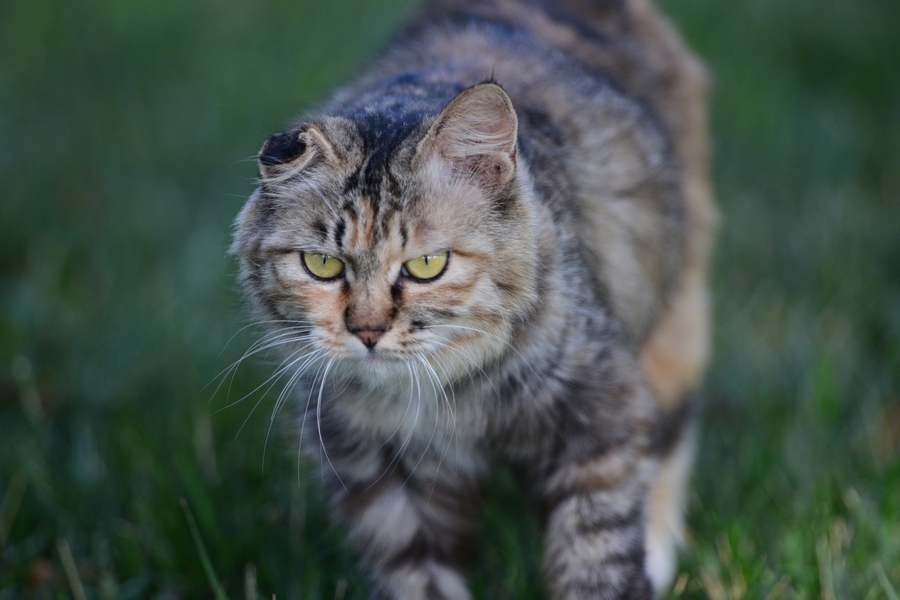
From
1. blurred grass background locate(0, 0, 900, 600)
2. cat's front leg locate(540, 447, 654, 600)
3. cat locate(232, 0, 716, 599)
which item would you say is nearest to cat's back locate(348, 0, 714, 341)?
cat locate(232, 0, 716, 599)

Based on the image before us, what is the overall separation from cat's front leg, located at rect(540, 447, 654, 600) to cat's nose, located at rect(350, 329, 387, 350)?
567mm

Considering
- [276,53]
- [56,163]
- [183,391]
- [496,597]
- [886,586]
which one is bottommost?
[496,597]

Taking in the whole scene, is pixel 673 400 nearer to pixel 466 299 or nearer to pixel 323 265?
pixel 466 299

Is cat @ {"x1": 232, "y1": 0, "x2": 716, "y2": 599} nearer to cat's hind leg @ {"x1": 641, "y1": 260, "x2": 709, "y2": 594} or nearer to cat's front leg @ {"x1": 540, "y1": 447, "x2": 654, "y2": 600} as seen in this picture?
cat's front leg @ {"x1": 540, "y1": 447, "x2": 654, "y2": 600}

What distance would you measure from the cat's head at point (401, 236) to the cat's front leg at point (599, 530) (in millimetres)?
370

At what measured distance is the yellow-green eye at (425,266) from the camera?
1.89 metres

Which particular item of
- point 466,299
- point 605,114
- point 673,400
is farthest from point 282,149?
point 673,400

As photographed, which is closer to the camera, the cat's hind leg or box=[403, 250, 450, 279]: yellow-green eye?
box=[403, 250, 450, 279]: yellow-green eye

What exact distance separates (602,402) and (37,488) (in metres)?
1.67

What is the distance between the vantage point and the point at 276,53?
219 inches

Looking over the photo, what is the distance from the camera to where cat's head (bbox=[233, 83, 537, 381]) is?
1867mm

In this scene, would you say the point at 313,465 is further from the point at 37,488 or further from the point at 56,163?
the point at 56,163

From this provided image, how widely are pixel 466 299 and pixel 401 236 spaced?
184 mm

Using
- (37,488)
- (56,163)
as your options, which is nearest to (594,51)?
(37,488)
